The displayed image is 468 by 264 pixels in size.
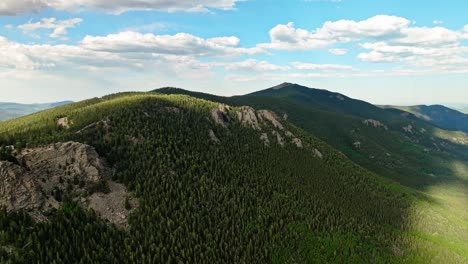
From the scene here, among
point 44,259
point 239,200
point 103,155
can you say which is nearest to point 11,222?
point 44,259

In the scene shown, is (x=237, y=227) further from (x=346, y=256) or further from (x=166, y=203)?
(x=346, y=256)

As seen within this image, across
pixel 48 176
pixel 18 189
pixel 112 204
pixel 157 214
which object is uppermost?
pixel 48 176

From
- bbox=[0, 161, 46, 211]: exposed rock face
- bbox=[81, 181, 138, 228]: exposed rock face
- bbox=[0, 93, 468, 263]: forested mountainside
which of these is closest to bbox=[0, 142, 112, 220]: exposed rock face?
bbox=[0, 161, 46, 211]: exposed rock face

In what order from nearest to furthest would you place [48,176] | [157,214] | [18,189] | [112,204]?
[18,189] < [48,176] < [112,204] < [157,214]

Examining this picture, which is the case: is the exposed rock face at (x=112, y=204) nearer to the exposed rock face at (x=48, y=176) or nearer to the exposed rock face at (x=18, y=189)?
the exposed rock face at (x=48, y=176)

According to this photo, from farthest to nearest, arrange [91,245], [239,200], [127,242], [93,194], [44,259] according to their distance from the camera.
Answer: [239,200]
[93,194]
[127,242]
[91,245]
[44,259]

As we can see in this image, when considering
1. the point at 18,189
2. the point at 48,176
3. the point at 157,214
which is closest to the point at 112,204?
the point at 157,214

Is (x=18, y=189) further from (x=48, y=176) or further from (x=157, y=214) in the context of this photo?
(x=157, y=214)

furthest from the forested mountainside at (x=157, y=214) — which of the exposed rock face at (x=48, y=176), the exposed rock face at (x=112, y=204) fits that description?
the exposed rock face at (x=112, y=204)

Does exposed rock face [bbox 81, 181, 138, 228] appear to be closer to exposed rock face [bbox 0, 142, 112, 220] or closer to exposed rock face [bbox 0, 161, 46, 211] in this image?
exposed rock face [bbox 0, 142, 112, 220]
